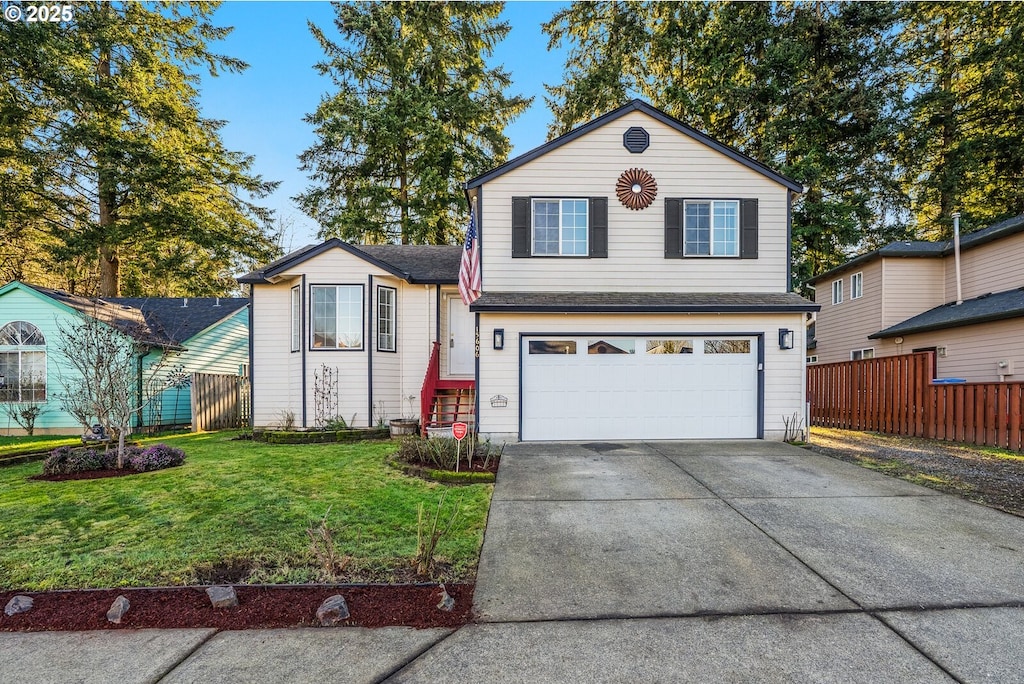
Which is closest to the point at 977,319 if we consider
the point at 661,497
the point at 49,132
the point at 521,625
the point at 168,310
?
the point at 661,497

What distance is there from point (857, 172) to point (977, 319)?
11.1 metres

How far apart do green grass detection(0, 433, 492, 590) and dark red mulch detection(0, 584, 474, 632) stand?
0.18 metres

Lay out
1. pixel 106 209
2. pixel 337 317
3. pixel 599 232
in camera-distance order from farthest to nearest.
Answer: pixel 106 209 < pixel 337 317 < pixel 599 232

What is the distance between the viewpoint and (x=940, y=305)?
15.1 meters

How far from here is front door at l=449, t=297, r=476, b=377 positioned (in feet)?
38.7

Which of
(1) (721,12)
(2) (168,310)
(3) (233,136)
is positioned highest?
(1) (721,12)

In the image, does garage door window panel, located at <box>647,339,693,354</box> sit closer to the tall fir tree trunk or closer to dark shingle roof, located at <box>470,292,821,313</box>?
dark shingle roof, located at <box>470,292,821,313</box>

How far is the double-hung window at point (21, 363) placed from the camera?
11.9 m

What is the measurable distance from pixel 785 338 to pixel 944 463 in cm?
308

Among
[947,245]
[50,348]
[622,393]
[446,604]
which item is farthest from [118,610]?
[947,245]

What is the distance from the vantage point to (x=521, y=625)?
3.06 meters

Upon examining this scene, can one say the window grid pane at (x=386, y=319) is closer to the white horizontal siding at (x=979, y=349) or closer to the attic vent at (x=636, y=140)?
the attic vent at (x=636, y=140)

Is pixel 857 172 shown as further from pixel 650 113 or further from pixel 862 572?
pixel 862 572

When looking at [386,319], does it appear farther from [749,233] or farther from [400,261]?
[749,233]
